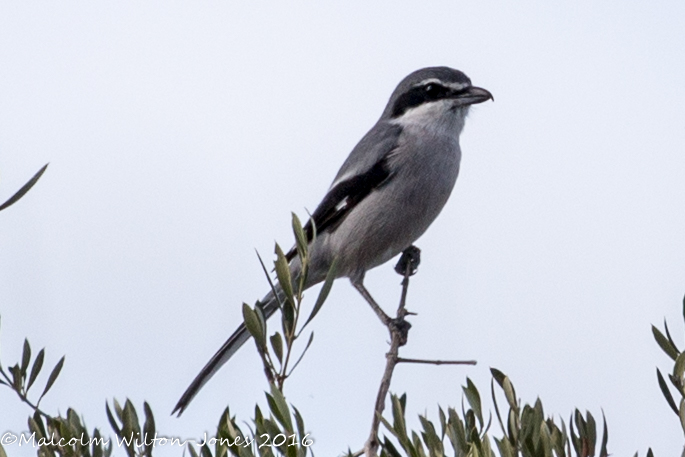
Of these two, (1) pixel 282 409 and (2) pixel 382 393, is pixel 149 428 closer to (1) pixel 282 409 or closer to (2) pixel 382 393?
(1) pixel 282 409

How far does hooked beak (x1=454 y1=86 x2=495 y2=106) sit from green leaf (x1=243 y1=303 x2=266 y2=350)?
4071mm

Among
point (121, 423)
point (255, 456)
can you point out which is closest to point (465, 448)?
point (255, 456)

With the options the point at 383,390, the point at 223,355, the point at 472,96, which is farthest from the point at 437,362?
the point at 472,96

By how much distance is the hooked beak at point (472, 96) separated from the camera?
587 cm

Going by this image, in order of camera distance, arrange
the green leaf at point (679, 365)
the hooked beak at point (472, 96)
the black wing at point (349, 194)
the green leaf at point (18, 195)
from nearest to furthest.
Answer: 1. the green leaf at point (18, 195)
2. the green leaf at point (679, 365)
3. the black wing at point (349, 194)
4. the hooked beak at point (472, 96)

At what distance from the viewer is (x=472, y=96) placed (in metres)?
5.96

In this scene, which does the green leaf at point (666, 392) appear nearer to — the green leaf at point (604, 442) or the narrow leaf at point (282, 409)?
the green leaf at point (604, 442)

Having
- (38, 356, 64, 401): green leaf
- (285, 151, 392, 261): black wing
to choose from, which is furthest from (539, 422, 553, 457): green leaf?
(285, 151, 392, 261): black wing

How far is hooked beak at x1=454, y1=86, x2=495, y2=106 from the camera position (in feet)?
19.3

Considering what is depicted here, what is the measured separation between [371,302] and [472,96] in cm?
157

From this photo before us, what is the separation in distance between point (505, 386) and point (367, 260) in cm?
329

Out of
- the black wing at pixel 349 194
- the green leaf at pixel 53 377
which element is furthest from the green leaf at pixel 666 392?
the black wing at pixel 349 194

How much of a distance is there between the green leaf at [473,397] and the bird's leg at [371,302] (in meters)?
3.02

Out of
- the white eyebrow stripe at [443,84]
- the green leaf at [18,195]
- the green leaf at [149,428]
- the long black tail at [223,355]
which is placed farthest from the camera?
the white eyebrow stripe at [443,84]
